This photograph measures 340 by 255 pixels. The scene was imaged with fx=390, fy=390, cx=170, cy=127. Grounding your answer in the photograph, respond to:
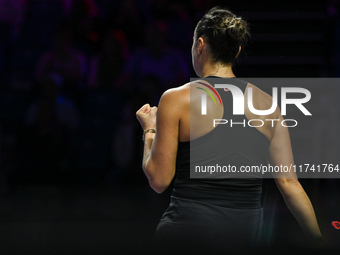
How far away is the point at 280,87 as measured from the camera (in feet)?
11.6

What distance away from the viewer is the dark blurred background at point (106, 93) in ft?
10.0

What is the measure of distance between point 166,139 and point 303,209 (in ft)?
1.70

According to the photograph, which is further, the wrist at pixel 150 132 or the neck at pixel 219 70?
the wrist at pixel 150 132

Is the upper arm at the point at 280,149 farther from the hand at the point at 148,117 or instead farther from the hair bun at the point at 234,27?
the hand at the point at 148,117

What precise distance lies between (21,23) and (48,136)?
4.69 feet

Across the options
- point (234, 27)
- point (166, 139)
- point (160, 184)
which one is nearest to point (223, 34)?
point (234, 27)

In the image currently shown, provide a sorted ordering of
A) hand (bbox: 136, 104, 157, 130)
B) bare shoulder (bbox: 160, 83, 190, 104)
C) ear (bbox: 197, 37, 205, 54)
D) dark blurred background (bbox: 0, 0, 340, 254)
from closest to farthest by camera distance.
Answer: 1. bare shoulder (bbox: 160, 83, 190, 104)
2. ear (bbox: 197, 37, 205, 54)
3. hand (bbox: 136, 104, 157, 130)
4. dark blurred background (bbox: 0, 0, 340, 254)

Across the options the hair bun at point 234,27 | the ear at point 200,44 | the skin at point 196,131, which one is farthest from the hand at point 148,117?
the hair bun at point 234,27

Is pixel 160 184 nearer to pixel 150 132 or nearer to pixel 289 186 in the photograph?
pixel 150 132

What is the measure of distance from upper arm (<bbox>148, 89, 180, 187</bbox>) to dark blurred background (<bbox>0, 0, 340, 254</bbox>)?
54.1 inches

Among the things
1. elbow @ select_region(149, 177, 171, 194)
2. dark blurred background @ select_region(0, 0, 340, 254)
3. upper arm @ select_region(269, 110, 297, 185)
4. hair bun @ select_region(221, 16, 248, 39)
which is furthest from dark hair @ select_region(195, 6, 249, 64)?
dark blurred background @ select_region(0, 0, 340, 254)

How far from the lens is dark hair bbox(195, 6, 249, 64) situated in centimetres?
121

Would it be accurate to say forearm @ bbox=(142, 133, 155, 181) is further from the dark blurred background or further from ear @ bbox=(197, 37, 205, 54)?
the dark blurred background

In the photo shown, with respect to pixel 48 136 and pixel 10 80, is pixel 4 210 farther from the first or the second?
pixel 10 80
